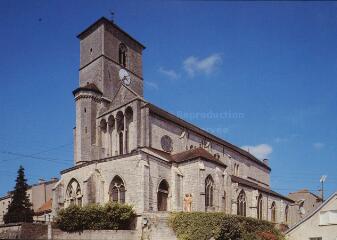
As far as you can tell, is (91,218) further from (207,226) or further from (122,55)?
(122,55)

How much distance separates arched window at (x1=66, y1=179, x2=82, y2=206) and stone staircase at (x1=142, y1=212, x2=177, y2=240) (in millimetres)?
8989

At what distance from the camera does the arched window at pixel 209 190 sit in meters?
36.2

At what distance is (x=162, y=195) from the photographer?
36.2 meters

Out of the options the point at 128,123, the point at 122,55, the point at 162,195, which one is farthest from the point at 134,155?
the point at 122,55

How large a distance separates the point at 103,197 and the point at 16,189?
1733 centimetres

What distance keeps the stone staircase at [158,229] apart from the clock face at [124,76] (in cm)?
2156

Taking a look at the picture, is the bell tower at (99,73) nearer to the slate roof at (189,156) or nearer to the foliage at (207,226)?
the slate roof at (189,156)

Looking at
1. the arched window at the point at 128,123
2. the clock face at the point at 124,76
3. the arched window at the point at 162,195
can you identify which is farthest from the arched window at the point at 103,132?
the arched window at the point at 162,195

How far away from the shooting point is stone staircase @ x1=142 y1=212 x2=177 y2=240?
3050 cm

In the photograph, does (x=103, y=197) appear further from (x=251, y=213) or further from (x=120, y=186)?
(x=251, y=213)

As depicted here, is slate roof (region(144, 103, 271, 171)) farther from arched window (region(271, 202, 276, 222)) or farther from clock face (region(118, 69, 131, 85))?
arched window (region(271, 202, 276, 222))

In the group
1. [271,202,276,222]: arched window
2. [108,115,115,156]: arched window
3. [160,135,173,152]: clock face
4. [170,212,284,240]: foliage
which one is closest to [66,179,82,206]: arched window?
[108,115,115,156]: arched window

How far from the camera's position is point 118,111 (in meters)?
42.7

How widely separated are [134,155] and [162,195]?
4.63m
